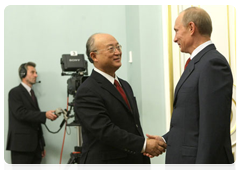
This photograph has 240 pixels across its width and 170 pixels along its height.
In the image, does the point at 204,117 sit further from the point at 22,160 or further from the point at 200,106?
the point at 22,160

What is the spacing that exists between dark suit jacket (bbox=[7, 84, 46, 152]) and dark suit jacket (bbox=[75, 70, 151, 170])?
2013mm

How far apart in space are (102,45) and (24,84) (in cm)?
232

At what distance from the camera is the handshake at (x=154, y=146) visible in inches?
86.7

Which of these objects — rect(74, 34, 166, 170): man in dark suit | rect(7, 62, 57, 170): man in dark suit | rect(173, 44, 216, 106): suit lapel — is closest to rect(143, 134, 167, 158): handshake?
rect(74, 34, 166, 170): man in dark suit

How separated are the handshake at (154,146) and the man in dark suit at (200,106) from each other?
28 cm

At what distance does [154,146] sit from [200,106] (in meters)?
0.61

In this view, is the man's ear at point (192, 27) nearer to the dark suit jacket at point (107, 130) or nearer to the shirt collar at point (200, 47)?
the shirt collar at point (200, 47)

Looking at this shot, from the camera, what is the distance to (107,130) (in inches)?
82.4

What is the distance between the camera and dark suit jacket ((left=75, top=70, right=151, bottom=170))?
210 centimetres

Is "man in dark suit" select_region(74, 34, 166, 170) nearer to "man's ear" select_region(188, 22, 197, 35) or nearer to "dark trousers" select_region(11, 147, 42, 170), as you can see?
"man's ear" select_region(188, 22, 197, 35)

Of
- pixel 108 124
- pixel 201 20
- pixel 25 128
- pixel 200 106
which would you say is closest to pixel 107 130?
pixel 108 124

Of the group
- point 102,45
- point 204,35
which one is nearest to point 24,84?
point 102,45

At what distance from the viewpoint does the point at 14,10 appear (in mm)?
4520

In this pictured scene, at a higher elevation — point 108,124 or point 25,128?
point 108,124
